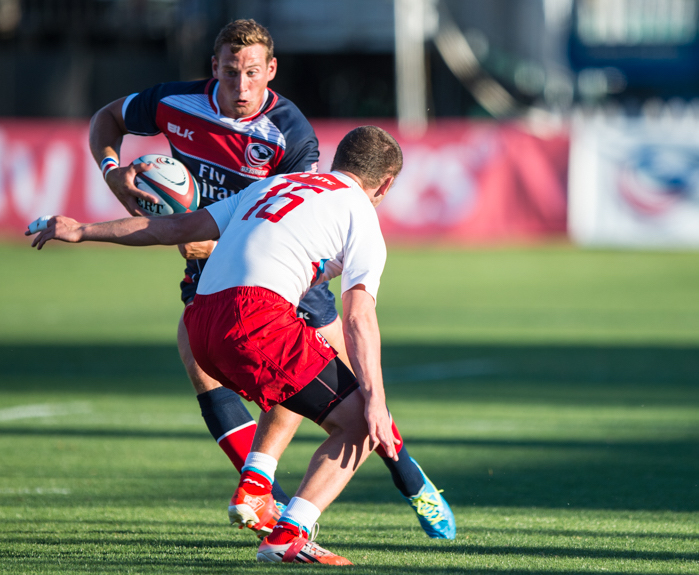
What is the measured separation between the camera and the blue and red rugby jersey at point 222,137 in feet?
16.8

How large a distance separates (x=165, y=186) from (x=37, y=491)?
195cm

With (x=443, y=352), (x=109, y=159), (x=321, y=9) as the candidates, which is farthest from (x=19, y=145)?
(x=109, y=159)

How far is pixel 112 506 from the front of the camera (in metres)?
5.42

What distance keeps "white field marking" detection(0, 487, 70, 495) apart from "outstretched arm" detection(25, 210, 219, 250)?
6.31 ft

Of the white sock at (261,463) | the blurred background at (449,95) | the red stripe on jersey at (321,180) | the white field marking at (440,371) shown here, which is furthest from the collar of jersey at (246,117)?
the blurred background at (449,95)

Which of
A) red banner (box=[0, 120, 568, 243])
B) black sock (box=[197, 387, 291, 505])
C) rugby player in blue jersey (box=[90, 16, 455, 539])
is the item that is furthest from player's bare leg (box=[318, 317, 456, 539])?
red banner (box=[0, 120, 568, 243])

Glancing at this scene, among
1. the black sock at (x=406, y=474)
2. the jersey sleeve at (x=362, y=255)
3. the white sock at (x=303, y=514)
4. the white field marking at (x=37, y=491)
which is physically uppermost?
the jersey sleeve at (x=362, y=255)

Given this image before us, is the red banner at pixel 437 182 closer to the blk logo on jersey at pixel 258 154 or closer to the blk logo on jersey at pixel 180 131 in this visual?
the blk logo on jersey at pixel 180 131

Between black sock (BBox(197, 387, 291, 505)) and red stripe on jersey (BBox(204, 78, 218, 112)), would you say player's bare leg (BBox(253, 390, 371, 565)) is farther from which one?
red stripe on jersey (BBox(204, 78, 218, 112))

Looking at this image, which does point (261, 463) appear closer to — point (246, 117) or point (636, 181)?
point (246, 117)

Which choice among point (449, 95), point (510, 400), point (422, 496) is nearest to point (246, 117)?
point (422, 496)

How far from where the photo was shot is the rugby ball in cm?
493

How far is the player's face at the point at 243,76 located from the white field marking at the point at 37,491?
2.30 meters

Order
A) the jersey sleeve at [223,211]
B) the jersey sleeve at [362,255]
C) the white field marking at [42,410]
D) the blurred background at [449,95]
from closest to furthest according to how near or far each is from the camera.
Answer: the jersey sleeve at [362,255], the jersey sleeve at [223,211], the white field marking at [42,410], the blurred background at [449,95]
